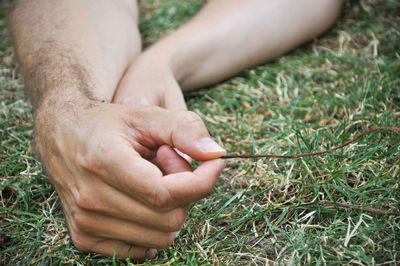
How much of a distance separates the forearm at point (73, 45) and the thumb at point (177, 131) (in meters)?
0.32

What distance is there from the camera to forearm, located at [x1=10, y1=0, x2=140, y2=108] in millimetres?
1339

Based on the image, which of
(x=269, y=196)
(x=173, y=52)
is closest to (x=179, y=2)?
(x=173, y=52)

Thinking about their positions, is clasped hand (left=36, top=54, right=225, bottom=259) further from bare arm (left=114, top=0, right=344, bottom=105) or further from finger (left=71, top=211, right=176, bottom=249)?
bare arm (left=114, top=0, right=344, bottom=105)

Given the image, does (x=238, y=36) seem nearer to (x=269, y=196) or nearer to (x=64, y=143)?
(x=269, y=196)

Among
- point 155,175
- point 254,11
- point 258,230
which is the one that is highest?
point 254,11

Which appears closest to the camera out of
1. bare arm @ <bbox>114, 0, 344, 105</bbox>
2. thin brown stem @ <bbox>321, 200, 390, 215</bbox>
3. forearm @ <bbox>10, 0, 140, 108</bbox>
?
thin brown stem @ <bbox>321, 200, 390, 215</bbox>

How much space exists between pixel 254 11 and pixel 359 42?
662 mm

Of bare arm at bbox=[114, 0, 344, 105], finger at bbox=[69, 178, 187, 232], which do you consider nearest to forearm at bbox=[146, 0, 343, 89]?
bare arm at bbox=[114, 0, 344, 105]

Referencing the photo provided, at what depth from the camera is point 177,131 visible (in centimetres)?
95

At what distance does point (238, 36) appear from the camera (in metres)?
1.83

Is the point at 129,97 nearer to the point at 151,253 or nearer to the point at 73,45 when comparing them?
the point at 73,45

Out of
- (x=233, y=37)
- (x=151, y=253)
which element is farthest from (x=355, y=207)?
(x=233, y=37)

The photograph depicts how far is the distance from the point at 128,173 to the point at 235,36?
3.77ft

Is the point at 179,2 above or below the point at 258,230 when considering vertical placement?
above
